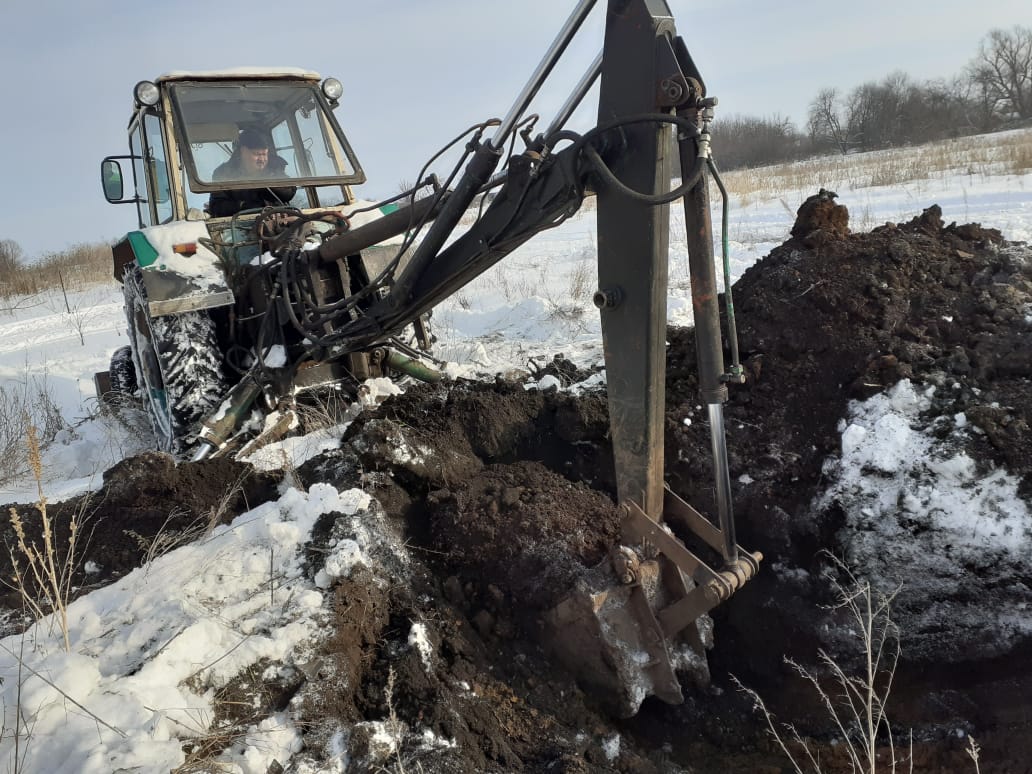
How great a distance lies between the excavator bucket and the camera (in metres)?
2.27

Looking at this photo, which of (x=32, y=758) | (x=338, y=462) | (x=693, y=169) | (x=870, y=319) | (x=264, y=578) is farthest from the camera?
(x=870, y=319)

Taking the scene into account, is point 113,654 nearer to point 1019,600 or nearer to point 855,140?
point 1019,600

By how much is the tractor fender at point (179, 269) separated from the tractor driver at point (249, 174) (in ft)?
1.48

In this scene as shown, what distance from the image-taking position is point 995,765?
2391 mm

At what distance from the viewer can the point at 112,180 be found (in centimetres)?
502

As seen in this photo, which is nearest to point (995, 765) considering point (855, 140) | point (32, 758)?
point (32, 758)

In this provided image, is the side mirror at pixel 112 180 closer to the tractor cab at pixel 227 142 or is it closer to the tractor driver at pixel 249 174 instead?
the tractor cab at pixel 227 142

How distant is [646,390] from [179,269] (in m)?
3.27

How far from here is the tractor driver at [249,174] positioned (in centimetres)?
492

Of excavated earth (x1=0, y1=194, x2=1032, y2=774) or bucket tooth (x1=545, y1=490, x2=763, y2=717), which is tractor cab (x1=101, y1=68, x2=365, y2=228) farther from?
bucket tooth (x1=545, y1=490, x2=763, y2=717)

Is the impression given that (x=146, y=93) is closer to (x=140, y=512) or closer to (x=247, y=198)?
(x=247, y=198)

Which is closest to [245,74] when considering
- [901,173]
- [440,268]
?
[440,268]

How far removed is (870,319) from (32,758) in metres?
3.95

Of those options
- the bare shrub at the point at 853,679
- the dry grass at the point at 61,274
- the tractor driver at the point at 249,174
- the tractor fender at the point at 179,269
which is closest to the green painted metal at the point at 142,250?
the tractor fender at the point at 179,269
